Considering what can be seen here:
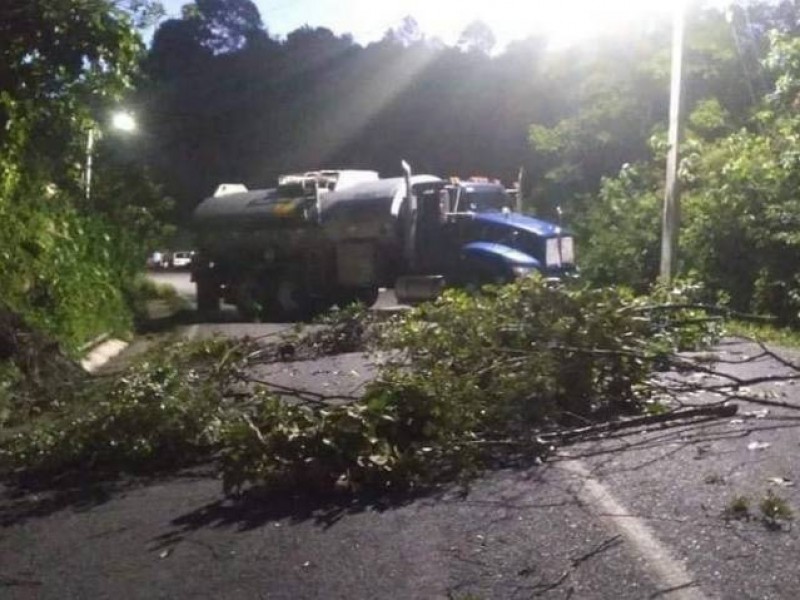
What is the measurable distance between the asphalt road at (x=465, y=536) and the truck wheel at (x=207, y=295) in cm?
2151

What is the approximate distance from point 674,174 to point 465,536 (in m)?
18.2

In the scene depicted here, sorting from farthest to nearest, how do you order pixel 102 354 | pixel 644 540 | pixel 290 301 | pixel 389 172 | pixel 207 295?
pixel 389 172
pixel 207 295
pixel 290 301
pixel 102 354
pixel 644 540

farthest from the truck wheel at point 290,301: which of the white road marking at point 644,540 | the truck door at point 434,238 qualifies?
the white road marking at point 644,540

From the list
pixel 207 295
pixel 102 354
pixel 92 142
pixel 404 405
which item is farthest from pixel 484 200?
pixel 404 405

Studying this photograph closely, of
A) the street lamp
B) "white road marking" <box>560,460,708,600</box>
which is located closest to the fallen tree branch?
"white road marking" <box>560,460,708,600</box>

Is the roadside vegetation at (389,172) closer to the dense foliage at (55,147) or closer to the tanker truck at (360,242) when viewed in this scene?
the dense foliage at (55,147)

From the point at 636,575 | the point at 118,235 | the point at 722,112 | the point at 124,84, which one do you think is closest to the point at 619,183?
the point at 722,112

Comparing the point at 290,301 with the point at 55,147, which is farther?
the point at 290,301

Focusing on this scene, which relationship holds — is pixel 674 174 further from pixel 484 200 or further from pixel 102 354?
pixel 102 354

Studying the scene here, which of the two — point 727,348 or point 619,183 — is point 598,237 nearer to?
point 619,183

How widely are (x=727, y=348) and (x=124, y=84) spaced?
763 cm

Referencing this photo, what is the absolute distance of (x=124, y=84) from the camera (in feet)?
54.7

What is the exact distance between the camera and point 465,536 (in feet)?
24.2

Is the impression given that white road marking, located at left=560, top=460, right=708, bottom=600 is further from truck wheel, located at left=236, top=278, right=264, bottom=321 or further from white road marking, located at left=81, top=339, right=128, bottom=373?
truck wheel, located at left=236, top=278, right=264, bottom=321
